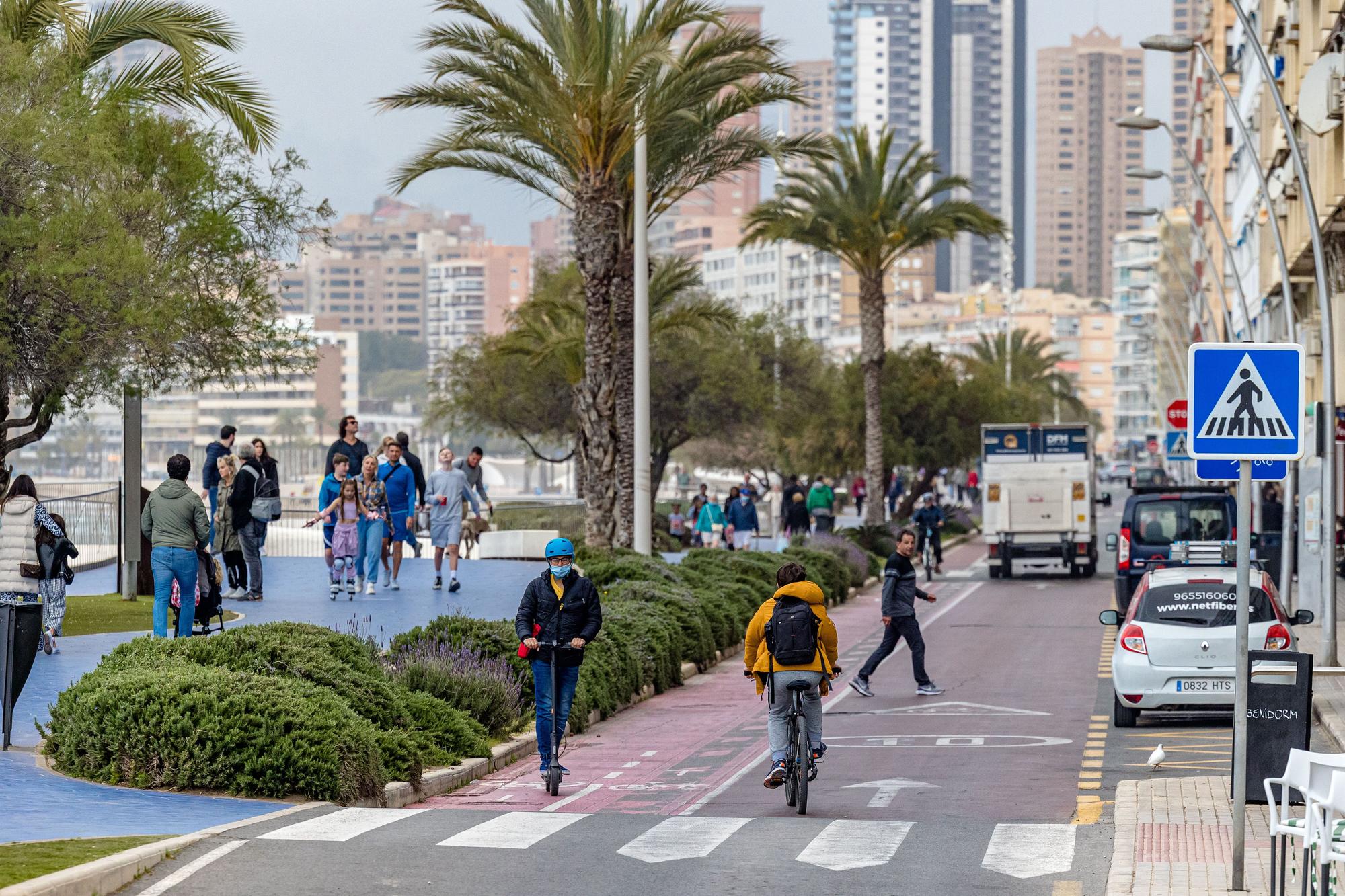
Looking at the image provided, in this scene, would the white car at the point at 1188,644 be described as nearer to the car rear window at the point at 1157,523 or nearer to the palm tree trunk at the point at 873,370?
the car rear window at the point at 1157,523

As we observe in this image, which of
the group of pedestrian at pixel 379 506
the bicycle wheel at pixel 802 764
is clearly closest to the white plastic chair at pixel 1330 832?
the bicycle wheel at pixel 802 764

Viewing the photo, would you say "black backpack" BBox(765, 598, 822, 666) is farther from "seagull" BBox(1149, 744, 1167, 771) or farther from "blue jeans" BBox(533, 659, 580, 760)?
"seagull" BBox(1149, 744, 1167, 771)

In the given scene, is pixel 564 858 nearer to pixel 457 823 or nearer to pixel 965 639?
pixel 457 823

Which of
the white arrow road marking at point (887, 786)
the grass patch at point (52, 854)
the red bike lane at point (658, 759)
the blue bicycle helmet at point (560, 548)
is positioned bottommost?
the red bike lane at point (658, 759)

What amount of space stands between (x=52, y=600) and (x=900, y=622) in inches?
344

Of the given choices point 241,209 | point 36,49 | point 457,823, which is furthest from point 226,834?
point 241,209

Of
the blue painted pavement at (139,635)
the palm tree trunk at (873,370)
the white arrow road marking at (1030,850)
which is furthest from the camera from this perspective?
the palm tree trunk at (873,370)

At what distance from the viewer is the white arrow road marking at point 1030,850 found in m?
9.97

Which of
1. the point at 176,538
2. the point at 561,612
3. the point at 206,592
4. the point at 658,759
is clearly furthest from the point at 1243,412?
the point at 206,592

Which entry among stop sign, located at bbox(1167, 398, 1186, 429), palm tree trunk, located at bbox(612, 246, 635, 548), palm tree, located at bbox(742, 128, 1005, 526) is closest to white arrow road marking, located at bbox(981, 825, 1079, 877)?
palm tree trunk, located at bbox(612, 246, 635, 548)

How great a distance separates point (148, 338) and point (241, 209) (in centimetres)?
490

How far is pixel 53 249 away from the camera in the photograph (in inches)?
758

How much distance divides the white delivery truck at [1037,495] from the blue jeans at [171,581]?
82.8 ft

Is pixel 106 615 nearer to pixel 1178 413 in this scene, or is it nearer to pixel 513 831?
pixel 513 831
